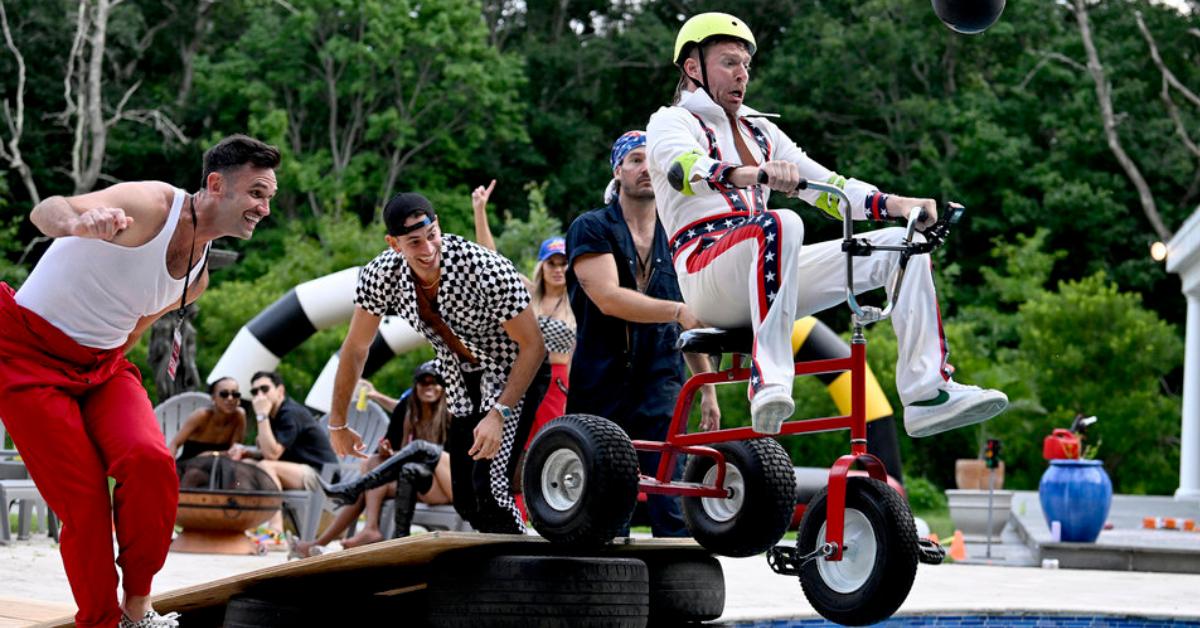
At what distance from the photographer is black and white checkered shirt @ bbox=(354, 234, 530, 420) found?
543cm

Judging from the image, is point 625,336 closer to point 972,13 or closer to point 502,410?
point 502,410

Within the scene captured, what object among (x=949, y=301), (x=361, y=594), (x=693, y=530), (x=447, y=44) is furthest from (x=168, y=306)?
(x=447, y=44)

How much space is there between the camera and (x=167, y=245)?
4285 mm

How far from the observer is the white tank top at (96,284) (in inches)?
166

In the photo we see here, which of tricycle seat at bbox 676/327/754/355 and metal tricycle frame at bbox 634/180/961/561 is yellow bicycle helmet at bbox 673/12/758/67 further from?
tricycle seat at bbox 676/327/754/355

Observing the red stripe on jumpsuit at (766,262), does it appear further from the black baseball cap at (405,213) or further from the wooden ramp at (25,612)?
the wooden ramp at (25,612)

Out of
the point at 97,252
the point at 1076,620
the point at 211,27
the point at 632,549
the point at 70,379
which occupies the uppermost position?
the point at 211,27

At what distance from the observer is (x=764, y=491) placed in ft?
16.9

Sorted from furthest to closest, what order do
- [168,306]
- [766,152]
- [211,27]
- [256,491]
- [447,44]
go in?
1. [211,27]
2. [447,44]
3. [256,491]
4. [766,152]
5. [168,306]

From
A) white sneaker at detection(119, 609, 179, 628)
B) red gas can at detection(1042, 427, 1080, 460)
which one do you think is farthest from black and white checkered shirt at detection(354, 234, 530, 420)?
red gas can at detection(1042, 427, 1080, 460)

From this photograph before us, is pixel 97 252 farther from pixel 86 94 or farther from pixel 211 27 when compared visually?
pixel 211 27

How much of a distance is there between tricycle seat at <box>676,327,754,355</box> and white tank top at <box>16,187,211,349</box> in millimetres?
1684

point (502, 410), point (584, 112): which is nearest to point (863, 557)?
point (502, 410)

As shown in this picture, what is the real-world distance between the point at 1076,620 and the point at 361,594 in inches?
148
